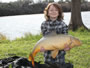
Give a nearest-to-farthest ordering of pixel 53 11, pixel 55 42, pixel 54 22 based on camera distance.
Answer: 1. pixel 55 42
2. pixel 53 11
3. pixel 54 22

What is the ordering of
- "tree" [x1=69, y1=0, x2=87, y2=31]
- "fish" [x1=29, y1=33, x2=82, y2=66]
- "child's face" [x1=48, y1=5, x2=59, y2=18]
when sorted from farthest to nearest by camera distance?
"tree" [x1=69, y1=0, x2=87, y2=31] → "child's face" [x1=48, y1=5, x2=59, y2=18] → "fish" [x1=29, y1=33, x2=82, y2=66]

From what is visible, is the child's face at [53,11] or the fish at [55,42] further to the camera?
the child's face at [53,11]

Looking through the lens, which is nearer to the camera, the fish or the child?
the fish

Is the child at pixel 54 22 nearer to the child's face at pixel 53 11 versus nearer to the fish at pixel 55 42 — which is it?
the child's face at pixel 53 11

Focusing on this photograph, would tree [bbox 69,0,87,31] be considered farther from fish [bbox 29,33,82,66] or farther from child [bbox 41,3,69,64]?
fish [bbox 29,33,82,66]

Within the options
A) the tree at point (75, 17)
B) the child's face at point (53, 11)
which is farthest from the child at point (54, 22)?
the tree at point (75, 17)

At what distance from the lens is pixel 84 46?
24.1 feet

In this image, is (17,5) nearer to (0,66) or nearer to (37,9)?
(37,9)

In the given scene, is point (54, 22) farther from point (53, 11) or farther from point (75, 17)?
point (75, 17)

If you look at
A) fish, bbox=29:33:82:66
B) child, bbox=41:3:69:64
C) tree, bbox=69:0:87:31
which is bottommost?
tree, bbox=69:0:87:31

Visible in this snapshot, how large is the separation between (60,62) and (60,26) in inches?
25.9

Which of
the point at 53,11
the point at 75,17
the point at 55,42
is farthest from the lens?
the point at 75,17

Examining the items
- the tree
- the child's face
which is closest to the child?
the child's face

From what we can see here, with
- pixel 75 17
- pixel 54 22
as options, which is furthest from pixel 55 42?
pixel 75 17
